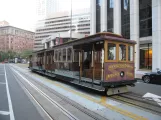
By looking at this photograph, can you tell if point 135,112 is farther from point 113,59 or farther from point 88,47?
point 88,47

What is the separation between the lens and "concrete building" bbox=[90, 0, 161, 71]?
20.8 m

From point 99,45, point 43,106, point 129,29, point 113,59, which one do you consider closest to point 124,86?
point 113,59

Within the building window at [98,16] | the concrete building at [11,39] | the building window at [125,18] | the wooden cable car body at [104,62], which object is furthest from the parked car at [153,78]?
the concrete building at [11,39]

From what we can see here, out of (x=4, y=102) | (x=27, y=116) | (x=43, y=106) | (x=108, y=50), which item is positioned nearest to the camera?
(x=27, y=116)

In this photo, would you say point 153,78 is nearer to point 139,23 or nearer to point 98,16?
point 139,23

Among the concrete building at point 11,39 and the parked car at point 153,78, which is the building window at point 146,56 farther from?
the concrete building at point 11,39

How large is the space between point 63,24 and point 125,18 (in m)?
97.4

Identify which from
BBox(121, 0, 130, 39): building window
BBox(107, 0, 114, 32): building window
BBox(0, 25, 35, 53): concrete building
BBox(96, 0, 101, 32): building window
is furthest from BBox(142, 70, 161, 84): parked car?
BBox(0, 25, 35, 53): concrete building

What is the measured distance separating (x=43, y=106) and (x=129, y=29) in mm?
21158

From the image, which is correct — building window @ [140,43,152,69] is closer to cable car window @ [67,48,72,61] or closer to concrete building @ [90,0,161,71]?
concrete building @ [90,0,161,71]

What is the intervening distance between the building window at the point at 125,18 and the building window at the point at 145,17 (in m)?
2.19

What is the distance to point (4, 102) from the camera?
24.5ft

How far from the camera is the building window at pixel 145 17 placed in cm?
2229

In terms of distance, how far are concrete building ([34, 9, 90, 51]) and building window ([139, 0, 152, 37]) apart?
274ft
